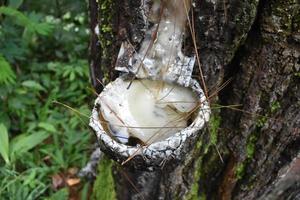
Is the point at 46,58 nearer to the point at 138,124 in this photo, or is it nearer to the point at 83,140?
the point at 83,140

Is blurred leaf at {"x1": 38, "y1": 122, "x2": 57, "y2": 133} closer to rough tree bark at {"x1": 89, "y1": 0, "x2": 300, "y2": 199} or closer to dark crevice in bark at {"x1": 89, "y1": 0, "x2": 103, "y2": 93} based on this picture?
rough tree bark at {"x1": 89, "y1": 0, "x2": 300, "y2": 199}

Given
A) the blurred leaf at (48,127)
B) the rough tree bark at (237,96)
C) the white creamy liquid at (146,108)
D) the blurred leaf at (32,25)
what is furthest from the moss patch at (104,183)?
the blurred leaf at (32,25)

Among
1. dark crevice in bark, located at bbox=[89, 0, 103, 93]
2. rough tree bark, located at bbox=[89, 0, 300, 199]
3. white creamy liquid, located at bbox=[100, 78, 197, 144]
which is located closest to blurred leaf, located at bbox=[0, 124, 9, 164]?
rough tree bark, located at bbox=[89, 0, 300, 199]

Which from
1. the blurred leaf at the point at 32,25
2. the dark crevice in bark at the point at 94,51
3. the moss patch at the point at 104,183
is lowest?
the moss patch at the point at 104,183

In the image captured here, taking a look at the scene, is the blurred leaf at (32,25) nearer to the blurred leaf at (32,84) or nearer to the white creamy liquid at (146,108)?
the blurred leaf at (32,84)

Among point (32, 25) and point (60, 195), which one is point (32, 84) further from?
point (60, 195)

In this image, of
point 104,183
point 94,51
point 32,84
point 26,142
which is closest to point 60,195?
point 104,183
